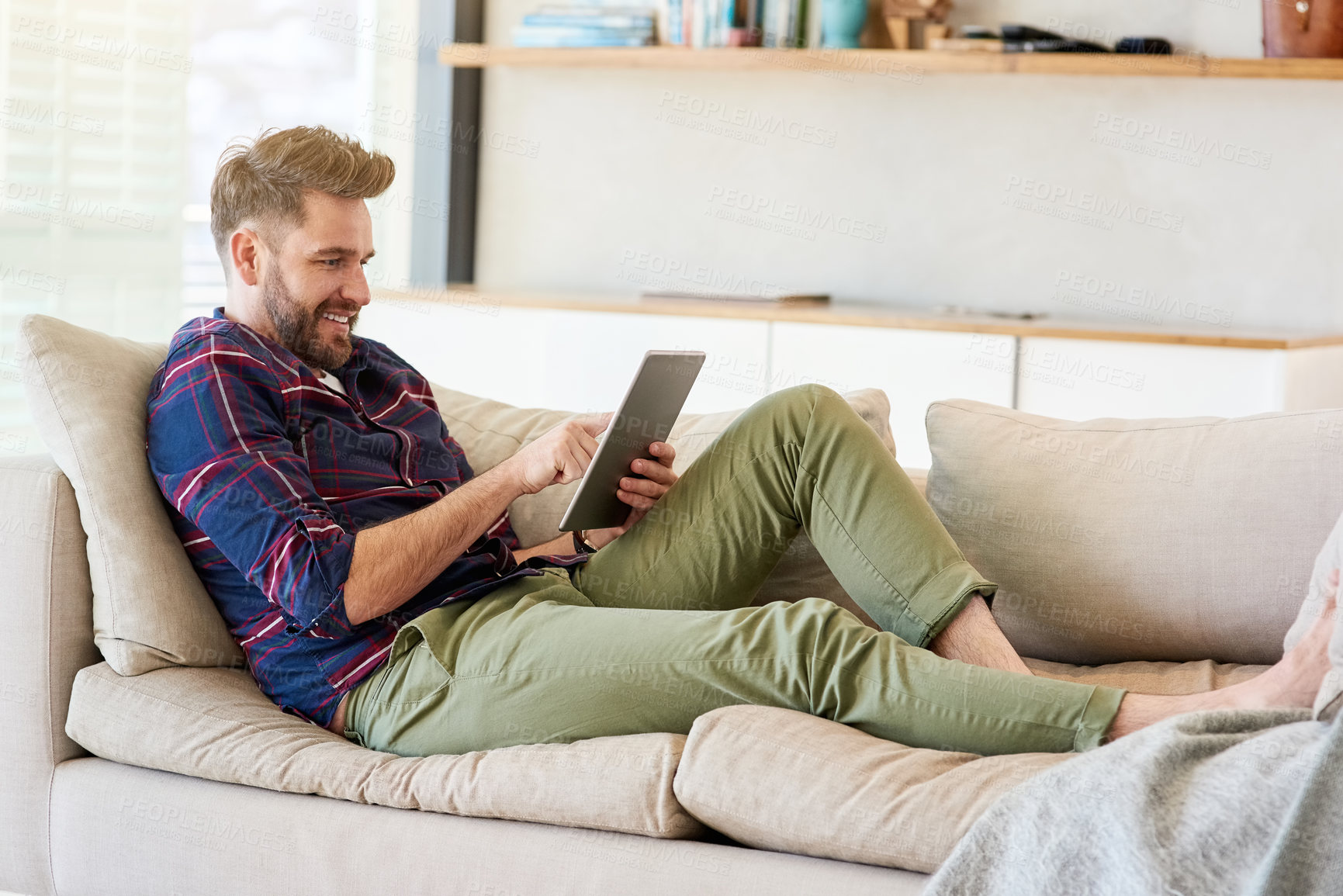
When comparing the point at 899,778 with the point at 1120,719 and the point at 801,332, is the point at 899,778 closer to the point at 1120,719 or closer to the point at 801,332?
the point at 1120,719

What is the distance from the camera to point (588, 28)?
370 cm

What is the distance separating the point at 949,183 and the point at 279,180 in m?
2.29

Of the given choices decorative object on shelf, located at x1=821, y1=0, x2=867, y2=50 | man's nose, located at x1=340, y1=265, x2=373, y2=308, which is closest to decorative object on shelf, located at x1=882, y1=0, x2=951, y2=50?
decorative object on shelf, located at x1=821, y1=0, x2=867, y2=50

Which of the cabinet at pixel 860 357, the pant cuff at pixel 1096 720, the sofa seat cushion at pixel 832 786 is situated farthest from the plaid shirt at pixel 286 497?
the cabinet at pixel 860 357

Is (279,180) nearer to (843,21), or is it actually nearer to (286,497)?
(286,497)

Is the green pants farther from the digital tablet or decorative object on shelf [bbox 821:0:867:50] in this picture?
decorative object on shelf [bbox 821:0:867:50]

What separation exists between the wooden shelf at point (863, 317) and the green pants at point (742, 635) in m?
1.37

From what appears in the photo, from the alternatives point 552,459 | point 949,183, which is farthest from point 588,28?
point 552,459

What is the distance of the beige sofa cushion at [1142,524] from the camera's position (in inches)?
70.6

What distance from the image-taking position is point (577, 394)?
345cm

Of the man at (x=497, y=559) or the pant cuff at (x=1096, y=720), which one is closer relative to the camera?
the pant cuff at (x=1096, y=720)

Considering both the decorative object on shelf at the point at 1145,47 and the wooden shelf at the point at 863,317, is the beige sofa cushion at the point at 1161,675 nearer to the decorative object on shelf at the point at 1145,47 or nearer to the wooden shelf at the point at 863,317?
the wooden shelf at the point at 863,317

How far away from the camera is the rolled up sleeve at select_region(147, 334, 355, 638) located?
1.55 m

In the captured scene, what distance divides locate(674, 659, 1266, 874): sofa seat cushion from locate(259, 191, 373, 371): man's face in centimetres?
76
